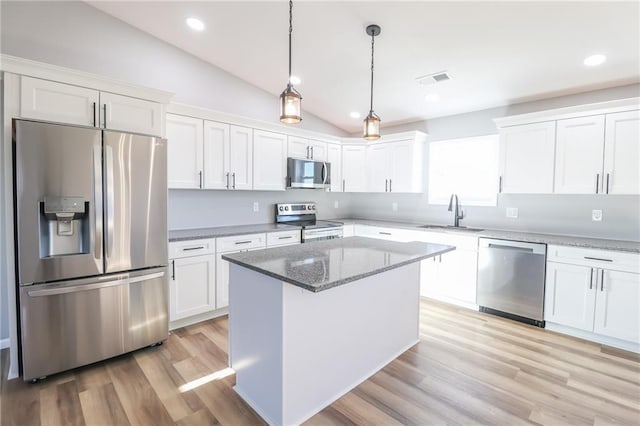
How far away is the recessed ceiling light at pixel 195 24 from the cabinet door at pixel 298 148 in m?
1.63

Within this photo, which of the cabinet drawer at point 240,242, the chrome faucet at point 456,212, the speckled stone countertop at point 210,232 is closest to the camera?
the speckled stone countertop at point 210,232

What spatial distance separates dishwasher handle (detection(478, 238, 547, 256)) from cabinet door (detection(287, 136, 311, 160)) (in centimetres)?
253

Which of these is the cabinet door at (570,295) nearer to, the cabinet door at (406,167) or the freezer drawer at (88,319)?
the cabinet door at (406,167)

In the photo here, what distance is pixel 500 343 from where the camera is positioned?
2834 millimetres

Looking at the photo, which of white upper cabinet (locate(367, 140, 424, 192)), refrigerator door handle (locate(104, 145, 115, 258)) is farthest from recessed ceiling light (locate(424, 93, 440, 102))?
refrigerator door handle (locate(104, 145, 115, 258))

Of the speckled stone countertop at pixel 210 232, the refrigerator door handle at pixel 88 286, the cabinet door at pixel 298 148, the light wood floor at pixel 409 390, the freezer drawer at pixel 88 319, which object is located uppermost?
the cabinet door at pixel 298 148

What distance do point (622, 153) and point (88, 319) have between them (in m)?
4.79

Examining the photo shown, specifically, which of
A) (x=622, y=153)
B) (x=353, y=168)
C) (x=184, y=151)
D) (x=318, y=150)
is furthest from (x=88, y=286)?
(x=622, y=153)

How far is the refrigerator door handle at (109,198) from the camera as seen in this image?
2.35 metres

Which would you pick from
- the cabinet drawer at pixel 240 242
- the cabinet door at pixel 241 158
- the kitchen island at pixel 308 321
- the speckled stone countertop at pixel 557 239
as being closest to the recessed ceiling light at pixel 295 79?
the cabinet door at pixel 241 158

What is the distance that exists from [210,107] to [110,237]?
2.02m

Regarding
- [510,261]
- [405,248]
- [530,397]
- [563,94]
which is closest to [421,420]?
[530,397]

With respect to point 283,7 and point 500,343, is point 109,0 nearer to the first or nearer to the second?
point 283,7

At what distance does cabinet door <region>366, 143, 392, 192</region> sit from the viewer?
471 cm
